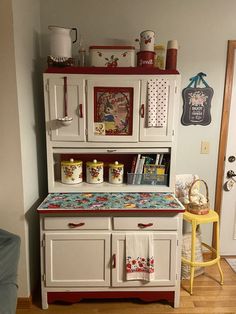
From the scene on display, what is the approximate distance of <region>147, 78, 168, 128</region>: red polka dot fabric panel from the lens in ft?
6.50

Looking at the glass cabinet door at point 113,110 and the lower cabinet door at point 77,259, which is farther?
the glass cabinet door at point 113,110

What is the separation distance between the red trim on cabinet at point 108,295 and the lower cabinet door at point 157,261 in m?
0.09

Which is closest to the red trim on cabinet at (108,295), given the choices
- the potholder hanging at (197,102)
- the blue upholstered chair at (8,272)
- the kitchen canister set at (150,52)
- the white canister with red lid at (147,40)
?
the blue upholstered chair at (8,272)

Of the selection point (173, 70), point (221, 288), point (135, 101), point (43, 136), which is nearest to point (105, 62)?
point (135, 101)

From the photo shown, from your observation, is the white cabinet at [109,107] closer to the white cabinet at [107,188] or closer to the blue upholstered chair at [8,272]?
the white cabinet at [107,188]

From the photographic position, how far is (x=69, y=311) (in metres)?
1.95

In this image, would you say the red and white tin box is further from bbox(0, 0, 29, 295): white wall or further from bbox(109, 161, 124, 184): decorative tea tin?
bbox(109, 161, 124, 184): decorative tea tin

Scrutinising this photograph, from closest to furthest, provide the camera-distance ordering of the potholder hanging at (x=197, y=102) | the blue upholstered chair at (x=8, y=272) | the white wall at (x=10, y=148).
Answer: the blue upholstered chair at (x=8, y=272), the white wall at (x=10, y=148), the potholder hanging at (x=197, y=102)

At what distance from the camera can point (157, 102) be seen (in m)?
2.00

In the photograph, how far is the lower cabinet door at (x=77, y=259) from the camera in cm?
187

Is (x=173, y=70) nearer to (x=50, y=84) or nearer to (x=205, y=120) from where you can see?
(x=205, y=120)

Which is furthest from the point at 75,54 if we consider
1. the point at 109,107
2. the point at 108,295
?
the point at 108,295

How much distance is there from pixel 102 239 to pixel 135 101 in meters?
1.03

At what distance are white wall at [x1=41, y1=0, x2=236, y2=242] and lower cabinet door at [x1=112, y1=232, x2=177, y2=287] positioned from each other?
139cm
